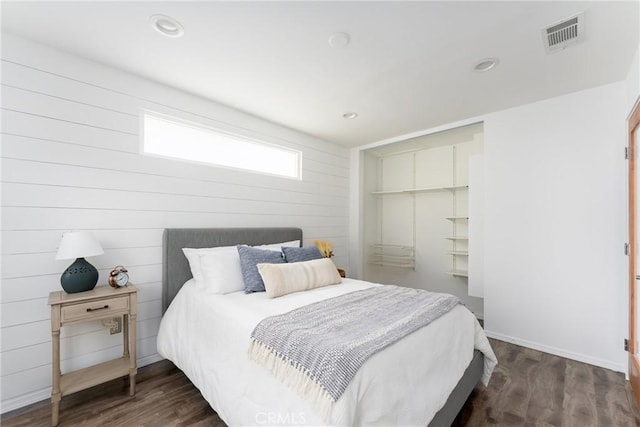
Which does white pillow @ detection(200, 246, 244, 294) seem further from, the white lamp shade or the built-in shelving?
the built-in shelving

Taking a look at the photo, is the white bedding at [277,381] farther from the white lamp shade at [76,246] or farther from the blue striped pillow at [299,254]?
the white lamp shade at [76,246]

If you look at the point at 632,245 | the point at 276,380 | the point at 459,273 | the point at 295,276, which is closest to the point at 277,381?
the point at 276,380

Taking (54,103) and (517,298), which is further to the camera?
(517,298)

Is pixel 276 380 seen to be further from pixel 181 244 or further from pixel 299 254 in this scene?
pixel 181 244

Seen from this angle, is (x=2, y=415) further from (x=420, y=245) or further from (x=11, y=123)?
(x=420, y=245)

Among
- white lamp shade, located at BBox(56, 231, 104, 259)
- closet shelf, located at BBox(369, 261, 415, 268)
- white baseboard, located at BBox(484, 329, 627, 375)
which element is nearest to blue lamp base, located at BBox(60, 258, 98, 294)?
white lamp shade, located at BBox(56, 231, 104, 259)

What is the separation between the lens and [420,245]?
4.73 m

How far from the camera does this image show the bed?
1.24 m

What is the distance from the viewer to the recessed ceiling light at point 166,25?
181cm

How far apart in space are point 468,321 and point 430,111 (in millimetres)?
2295

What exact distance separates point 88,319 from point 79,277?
12.1 inches

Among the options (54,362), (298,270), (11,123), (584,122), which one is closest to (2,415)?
(54,362)

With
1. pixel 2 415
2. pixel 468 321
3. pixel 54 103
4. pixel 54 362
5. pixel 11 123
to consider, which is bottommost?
pixel 2 415

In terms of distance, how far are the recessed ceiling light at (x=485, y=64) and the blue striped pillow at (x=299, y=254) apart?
7.28ft
